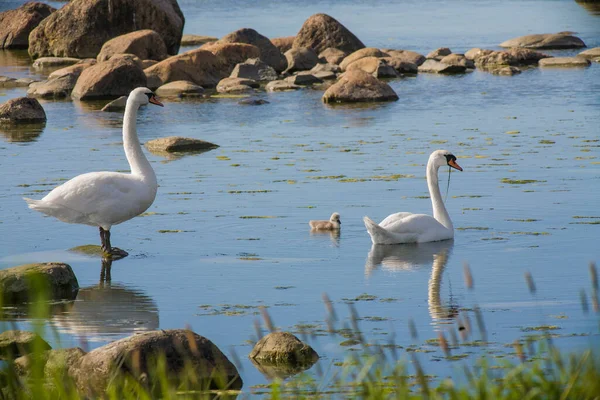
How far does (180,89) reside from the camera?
1094 inches

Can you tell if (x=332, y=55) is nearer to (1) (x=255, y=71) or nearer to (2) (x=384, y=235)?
(1) (x=255, y=71)

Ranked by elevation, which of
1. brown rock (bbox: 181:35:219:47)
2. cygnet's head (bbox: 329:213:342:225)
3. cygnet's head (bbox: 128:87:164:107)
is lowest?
brown rock (bbox: 181:35:219:47)

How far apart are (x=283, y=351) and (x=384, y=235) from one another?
418cm

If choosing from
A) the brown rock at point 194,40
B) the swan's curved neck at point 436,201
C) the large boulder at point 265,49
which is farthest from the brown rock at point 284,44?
the swan's curved neck at point 436,201

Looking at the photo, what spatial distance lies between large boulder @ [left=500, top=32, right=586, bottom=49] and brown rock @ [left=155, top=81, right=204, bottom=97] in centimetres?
1306

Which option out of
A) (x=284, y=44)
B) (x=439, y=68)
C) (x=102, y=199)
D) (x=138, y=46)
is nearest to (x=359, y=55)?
(x=439, y=68)

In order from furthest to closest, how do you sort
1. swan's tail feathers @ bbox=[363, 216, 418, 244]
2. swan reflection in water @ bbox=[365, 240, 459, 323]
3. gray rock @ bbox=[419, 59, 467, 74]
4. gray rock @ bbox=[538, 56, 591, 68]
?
gray rock @ bbox=[538, 56, 591, 68] < gray rock @ bbox=[419, 59, 467, 74] < swan's tail feathers @ bbox=[363, 216, 418, 244] < swan reflection in water @ bbox=[365, 240, 459, 323]

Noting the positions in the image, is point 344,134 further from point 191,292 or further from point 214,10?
point 214,10

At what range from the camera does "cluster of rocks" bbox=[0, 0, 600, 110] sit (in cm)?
2744

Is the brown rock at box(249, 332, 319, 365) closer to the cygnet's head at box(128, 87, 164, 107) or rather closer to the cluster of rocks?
the cygnet's head at box(128, 87, 164, 107)

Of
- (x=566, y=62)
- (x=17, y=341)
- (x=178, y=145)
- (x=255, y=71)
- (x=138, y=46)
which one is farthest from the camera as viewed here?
(x=138, y=46)

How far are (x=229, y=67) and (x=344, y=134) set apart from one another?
11242 mm

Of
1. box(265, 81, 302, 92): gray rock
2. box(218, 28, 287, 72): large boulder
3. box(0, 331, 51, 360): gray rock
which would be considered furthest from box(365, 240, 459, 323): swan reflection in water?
box(218, 28, 287, 72): large boulder

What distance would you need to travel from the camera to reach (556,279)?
382 inches
